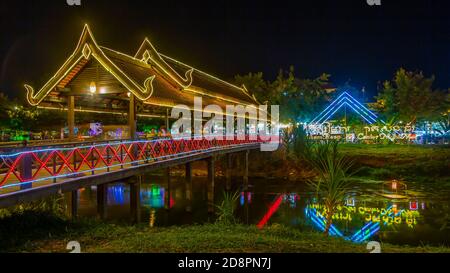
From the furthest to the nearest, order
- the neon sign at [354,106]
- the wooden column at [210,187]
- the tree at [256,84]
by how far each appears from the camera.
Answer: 1. the tree at [256,84]
2. the neon sign at [354,106]
3. the wooden column at [210,187]

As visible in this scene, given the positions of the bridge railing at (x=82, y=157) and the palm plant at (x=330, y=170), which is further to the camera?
the palm plant at (x=330, y=170)

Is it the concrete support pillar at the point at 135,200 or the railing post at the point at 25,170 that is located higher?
the railing post at the point at 25,170

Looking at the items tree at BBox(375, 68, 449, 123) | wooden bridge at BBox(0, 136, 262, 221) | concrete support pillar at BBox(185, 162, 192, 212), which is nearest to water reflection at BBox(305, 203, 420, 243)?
wooden bridge at BBox(0, 136, 262, 221)

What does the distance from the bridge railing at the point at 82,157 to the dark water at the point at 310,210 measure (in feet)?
10.5

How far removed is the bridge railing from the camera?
898 centimetres

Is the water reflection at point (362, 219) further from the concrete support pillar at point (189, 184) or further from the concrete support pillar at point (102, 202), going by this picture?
the concrete support pillar at point (102, 202)

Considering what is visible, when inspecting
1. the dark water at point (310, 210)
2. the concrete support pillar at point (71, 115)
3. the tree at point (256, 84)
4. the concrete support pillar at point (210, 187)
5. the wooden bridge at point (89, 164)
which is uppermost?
the tree at point (256, 84)

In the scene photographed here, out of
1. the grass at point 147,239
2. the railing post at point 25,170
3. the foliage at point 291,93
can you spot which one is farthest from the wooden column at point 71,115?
the foliage at point 291,93

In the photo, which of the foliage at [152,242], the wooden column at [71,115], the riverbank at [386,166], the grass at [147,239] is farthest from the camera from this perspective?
the riverbank at [386,166]

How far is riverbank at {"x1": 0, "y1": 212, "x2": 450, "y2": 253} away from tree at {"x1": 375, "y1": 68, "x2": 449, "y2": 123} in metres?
38.8

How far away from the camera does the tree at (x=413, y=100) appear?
1741 inches

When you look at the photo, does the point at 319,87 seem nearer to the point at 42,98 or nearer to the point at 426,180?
the point at 426,180

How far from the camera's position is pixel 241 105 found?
3375 cm
